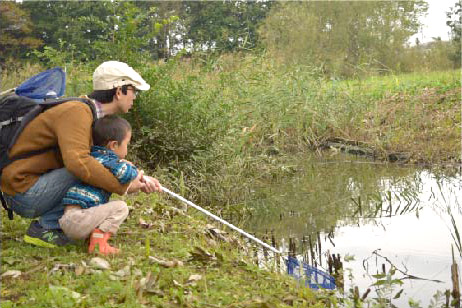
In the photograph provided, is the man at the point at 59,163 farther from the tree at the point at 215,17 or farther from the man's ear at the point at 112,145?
the tree at the point at 215,17

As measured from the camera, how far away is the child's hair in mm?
4398

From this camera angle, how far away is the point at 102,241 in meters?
4.42

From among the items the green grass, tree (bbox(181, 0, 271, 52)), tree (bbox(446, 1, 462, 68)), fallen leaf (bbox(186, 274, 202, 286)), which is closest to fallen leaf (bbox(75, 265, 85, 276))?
the green grass

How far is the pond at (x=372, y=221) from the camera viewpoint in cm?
529

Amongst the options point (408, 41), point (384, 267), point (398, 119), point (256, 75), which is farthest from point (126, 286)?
point (408, 41)

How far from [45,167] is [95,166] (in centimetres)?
42

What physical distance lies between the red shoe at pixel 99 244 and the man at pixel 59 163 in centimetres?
26

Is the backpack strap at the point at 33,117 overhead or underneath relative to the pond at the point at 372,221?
overhead

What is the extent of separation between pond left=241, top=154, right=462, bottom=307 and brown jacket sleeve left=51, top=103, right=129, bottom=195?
2006 mm

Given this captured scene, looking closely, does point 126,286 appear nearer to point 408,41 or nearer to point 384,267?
point 384,267

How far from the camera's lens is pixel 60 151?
14.4 feet

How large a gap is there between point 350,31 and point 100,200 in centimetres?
2434

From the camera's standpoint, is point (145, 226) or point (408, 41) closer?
point (145, 226)

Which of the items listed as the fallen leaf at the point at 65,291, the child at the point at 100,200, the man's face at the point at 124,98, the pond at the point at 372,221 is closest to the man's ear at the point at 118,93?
the man's face at the point at 124,98
